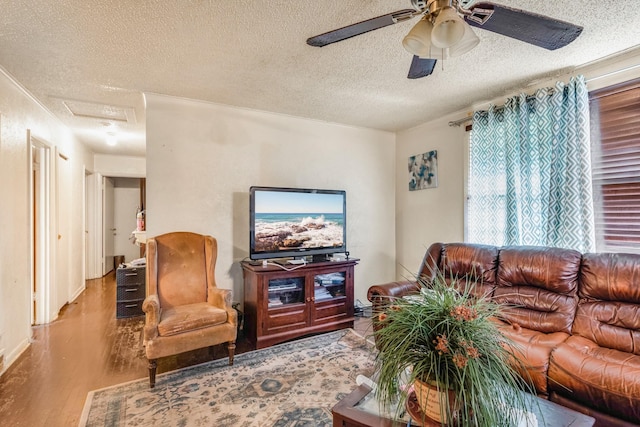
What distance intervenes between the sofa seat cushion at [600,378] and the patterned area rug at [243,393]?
126 cm

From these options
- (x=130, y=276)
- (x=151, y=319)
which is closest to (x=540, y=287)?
(x=151, y=319)

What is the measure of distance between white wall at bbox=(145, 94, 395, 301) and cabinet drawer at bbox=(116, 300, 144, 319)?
1414mm

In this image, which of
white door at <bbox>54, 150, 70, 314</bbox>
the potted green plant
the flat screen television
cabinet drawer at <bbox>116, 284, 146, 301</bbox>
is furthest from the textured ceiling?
cabinet drawer at <bbox>116, 284, 146, 301</bbox>

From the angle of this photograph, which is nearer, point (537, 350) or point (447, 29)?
point (447, 29)

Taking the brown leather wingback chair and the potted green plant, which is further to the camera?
the brown leather wingback chair

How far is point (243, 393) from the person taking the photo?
2.13 metres

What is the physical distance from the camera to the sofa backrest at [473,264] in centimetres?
262

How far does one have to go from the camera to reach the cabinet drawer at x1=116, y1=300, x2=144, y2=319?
376 centimetres

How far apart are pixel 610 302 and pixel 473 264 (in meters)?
0.90

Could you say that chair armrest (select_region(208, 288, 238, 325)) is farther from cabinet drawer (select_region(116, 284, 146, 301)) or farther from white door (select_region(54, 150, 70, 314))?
white door (select_region(54, 150, 70, 314))

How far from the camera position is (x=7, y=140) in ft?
8.55

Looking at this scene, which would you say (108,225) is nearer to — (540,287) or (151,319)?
(151,319)

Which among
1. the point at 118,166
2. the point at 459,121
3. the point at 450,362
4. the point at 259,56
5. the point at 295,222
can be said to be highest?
the point at 259,56

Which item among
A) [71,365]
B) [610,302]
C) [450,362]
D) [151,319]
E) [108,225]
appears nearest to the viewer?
[450,362]
